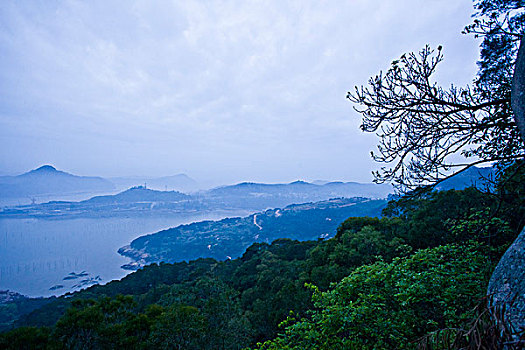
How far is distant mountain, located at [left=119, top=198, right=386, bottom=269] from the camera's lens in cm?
5656

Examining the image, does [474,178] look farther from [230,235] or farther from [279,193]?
[279,193]

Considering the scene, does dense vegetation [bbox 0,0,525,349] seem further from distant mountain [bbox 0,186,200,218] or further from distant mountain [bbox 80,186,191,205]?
distant mountain [bbox 80,186,191,205]

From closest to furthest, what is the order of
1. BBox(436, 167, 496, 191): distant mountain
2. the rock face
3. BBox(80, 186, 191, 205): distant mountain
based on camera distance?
the rock face, BBox(436, 167, 496, 191): distant mountain, BBox(80, 186, 191, 205): distant mountain

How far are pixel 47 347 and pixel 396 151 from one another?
794 cm

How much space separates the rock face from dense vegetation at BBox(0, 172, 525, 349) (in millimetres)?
410

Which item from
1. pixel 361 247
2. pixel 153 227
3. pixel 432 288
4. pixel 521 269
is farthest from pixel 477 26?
pixel 153 227

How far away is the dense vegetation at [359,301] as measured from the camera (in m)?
3.18

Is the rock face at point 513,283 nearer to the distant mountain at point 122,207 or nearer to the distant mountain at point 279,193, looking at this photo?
the distant mountain at point 122,207

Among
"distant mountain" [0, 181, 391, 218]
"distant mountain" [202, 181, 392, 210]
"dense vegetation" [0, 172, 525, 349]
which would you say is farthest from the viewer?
"distant mountain" [202, 181, 392, 210]

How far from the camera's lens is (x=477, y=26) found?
3.75 m

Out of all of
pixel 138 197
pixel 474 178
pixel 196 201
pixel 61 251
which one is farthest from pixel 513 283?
pixel 138 197

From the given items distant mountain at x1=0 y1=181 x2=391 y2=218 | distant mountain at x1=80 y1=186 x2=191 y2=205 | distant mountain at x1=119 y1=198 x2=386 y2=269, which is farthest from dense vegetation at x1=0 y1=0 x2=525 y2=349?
distant mountain at x1=80 y1=186 x2=191 y2=205

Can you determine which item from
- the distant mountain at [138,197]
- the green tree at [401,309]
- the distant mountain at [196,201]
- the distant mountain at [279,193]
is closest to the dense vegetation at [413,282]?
the green tree at [401,309]

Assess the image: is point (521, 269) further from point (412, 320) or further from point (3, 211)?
point (3, 211)
